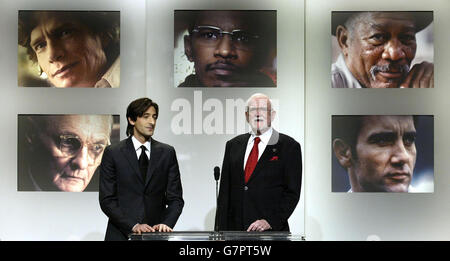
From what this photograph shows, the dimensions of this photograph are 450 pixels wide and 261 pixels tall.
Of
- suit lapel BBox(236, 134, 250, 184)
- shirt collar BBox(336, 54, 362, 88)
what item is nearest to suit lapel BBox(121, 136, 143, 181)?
suit lapel BBox(236, 134, 250, 184)

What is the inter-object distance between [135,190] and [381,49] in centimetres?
297

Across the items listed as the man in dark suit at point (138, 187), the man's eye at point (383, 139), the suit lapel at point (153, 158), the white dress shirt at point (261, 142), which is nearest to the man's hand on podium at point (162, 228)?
the man in dark suit at point (138, 187)

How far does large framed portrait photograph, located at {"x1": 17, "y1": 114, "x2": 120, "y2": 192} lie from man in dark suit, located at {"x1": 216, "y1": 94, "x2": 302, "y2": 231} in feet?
5.11

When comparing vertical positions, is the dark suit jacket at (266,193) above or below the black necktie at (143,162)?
below

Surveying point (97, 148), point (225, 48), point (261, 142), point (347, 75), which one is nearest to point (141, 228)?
point (261, 142)

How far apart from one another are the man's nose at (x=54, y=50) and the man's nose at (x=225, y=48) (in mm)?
1548

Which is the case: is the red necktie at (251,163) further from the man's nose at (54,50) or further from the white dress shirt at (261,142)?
the man's nose at (54,50)

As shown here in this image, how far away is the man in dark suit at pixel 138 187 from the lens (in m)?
5.09

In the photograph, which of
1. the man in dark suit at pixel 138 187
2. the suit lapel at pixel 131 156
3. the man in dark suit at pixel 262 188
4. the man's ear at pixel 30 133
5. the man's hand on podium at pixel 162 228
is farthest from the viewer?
the man's ear at pixel 30 133

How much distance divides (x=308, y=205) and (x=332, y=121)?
87 centimetres

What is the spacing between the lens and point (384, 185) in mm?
6582

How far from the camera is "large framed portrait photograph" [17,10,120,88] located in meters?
6.52

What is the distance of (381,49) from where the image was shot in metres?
6.57
